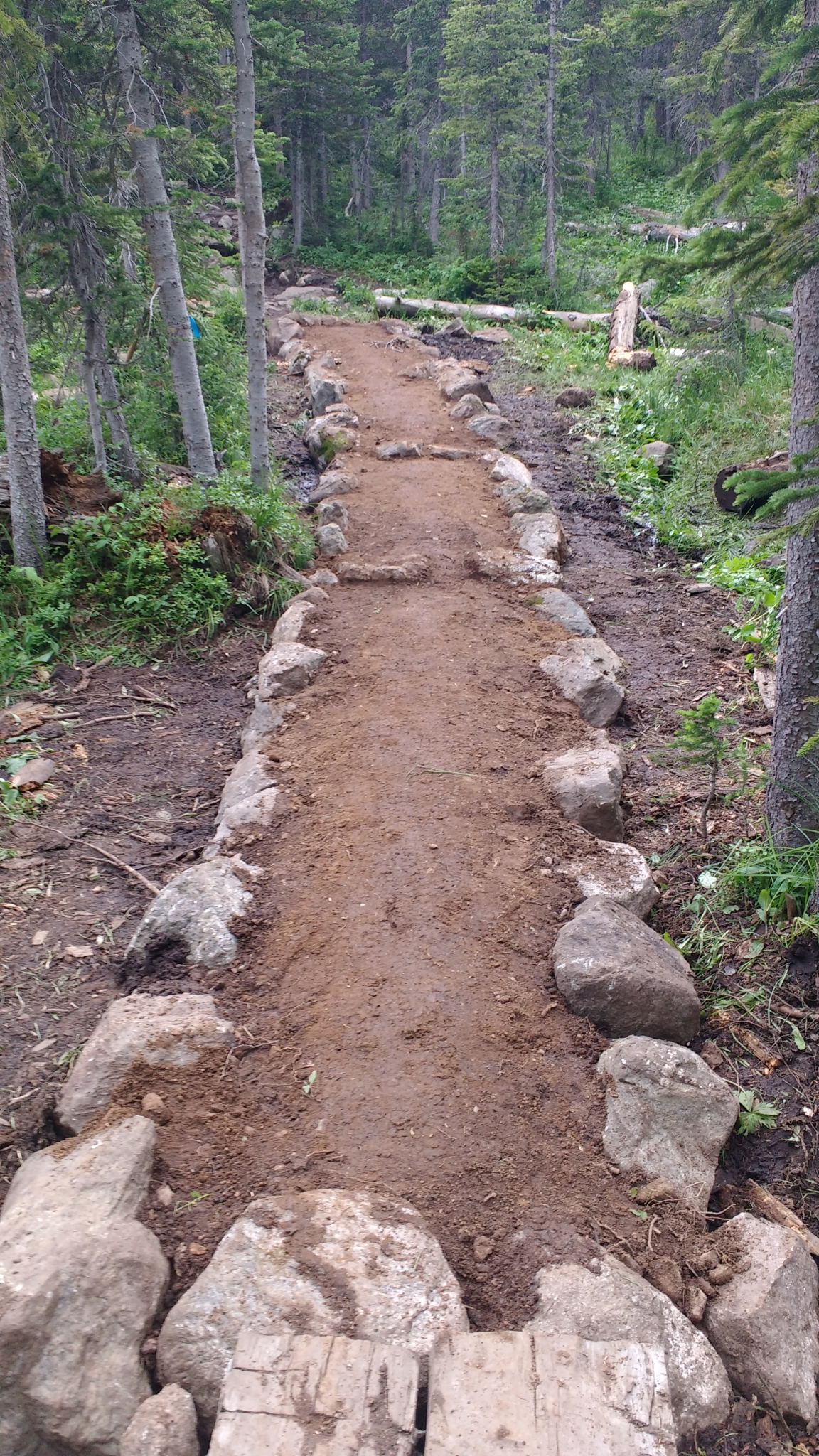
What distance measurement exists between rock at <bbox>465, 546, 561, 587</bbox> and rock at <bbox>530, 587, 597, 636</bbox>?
26 cm

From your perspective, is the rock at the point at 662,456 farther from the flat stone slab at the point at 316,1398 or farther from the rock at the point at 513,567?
the flat stone slab at the point at 316,1398

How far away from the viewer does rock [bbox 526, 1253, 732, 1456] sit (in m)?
2.40

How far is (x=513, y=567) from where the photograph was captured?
7586 mm

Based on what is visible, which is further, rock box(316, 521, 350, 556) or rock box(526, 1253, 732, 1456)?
rock box(316, 521, 350, 556)

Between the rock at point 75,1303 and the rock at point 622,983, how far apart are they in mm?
1729

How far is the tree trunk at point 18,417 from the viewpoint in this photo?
629 cm

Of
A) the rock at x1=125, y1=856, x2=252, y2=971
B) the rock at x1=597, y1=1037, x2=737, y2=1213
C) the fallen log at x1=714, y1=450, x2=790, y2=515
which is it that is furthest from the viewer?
the fallen log at x1=714, y1=450, x2=790, y2=515

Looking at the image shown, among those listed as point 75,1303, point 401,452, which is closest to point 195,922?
point 75,1303

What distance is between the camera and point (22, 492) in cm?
679

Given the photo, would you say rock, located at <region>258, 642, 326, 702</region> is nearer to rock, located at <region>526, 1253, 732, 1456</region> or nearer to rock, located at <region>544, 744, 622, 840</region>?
rock, located at <region>544, 744, 622, 840</region>

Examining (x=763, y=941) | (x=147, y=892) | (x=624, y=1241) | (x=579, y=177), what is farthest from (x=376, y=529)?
(x=579, y=177)

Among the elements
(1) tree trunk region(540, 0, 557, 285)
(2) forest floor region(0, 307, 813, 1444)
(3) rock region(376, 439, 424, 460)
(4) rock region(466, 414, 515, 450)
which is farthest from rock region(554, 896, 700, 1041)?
(1) tree trunk region(540, 0, 557, 285)

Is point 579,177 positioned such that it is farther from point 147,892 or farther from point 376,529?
point 147,892

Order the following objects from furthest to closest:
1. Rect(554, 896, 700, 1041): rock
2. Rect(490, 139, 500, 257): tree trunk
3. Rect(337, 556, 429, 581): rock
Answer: Rect(490, 139, 500, 257): tree trunk → Rect(337, 556, 429, 581): rock → Rect(554, 896, 700, 1041): rock
